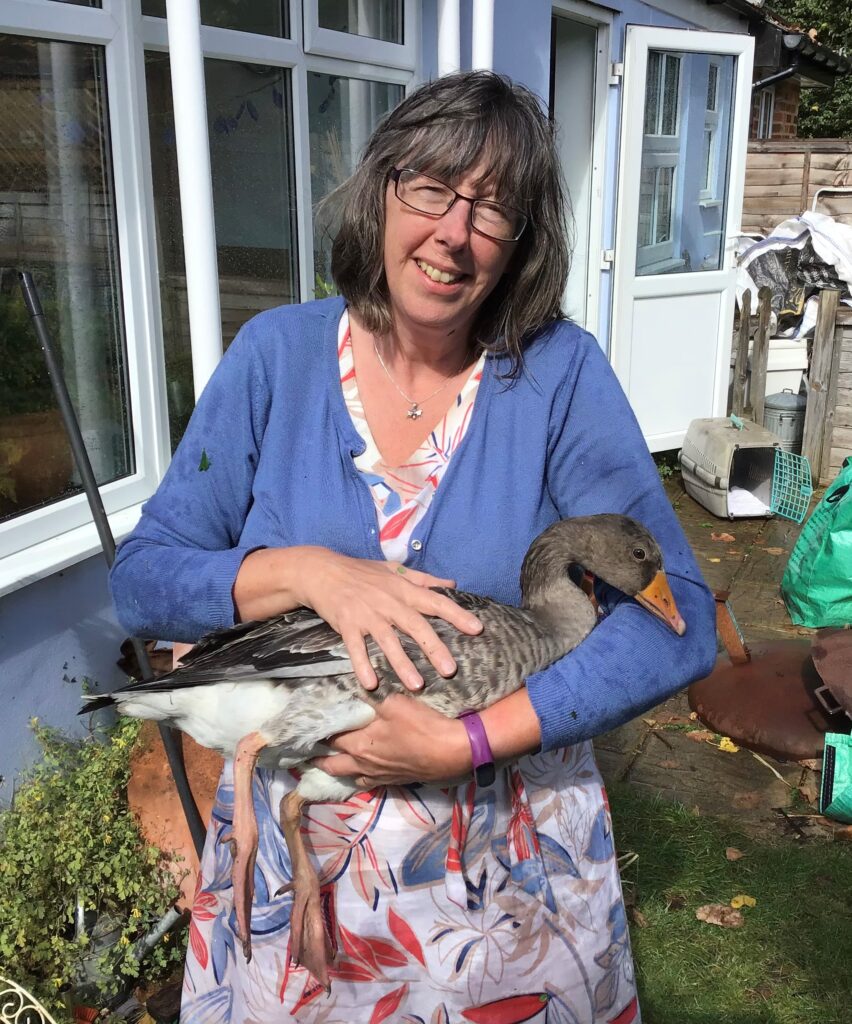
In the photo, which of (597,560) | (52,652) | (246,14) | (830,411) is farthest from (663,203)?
(597,560)

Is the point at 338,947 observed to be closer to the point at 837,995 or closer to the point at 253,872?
the point at 253,872

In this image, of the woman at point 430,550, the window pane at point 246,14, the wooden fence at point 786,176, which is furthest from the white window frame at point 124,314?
the wooden fence at point 786,176

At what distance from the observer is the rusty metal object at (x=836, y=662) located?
4.15 m

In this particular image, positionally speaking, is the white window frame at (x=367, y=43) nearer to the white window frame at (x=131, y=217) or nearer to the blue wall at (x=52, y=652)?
the white window frame at (x=131, y=217)

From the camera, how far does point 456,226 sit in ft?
5.94

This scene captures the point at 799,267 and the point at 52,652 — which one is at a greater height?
the point at 799,267

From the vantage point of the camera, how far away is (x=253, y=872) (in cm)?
181

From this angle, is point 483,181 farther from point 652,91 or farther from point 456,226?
point 652,91

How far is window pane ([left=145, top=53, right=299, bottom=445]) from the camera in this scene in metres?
3.89

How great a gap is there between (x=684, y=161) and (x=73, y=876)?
7.49 m

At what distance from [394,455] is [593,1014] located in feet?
3.79

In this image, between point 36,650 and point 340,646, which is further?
point 36,650

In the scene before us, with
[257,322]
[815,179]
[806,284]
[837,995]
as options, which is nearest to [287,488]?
[257,322]

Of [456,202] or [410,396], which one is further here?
[410,396]
